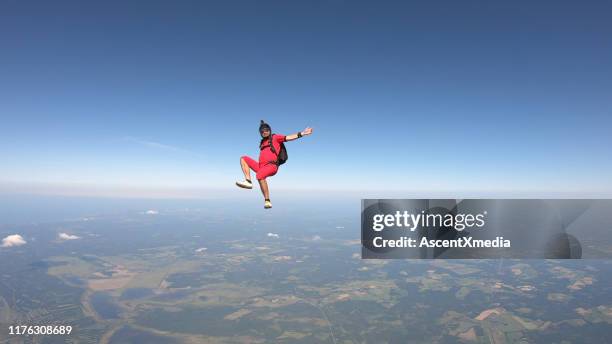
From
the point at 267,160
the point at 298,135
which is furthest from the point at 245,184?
the point at 298,135

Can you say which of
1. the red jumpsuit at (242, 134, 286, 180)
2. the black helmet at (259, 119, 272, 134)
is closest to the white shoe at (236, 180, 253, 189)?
the red jumpsuit at (242, 134, 286, 180)

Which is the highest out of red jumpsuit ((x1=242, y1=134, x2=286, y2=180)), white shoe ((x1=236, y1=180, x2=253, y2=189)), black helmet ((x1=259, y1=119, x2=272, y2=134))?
black helmet ((x1=259, y1=119, x2=272, y2=134))

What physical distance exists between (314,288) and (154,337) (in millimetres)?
89047

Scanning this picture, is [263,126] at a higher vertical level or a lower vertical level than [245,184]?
higher

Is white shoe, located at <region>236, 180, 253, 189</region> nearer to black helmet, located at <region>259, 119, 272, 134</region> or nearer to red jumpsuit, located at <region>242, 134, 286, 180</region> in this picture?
red jumpsuit, located at <region>242, 134, 286, 180</region>

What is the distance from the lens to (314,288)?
181500 millimetres

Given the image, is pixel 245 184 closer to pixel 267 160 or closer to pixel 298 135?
pixel 267 160

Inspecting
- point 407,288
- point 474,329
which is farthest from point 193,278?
point 474,329

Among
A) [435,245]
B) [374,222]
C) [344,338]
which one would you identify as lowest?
[344,338]

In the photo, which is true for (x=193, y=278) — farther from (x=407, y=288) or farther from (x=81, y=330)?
(x=407, y=288)

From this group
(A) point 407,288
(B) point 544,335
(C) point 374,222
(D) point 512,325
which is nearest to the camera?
(C) point 374,222

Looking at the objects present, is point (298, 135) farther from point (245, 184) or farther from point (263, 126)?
point (245, 184)

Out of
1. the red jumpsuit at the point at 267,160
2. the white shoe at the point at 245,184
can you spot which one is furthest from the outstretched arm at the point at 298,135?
the white shoe at the point at 245,184

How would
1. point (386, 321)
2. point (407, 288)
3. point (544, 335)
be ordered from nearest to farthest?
point (544, 335)
point (386, 321)
point (407, 288)
